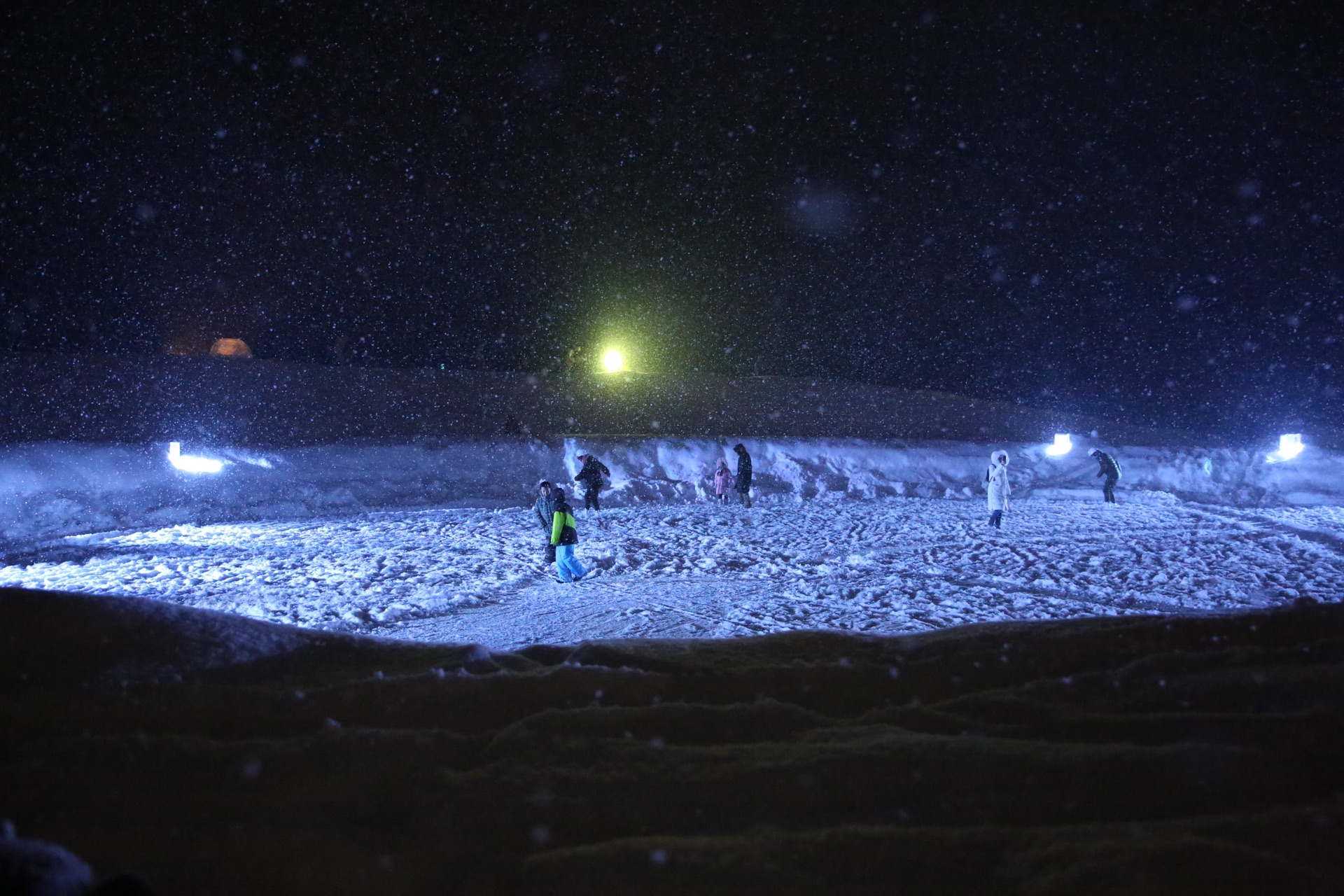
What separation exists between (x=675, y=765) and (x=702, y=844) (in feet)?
1.25

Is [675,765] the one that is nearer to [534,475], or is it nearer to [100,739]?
[100,739]

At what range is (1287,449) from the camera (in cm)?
2006

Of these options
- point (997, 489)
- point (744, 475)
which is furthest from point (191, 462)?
point (997, 489)

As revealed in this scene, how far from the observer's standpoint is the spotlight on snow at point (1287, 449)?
19.7m

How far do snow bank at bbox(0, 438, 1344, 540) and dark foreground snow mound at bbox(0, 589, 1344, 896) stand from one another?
12912mm

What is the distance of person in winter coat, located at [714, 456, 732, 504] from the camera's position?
15719 mm

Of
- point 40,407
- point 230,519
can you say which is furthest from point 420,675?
point 40,407

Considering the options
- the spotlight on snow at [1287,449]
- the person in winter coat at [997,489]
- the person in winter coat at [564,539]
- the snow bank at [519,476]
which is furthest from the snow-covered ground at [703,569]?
the spotlight on snow at [1287,449]

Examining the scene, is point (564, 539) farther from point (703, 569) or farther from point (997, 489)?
point (997, 489)

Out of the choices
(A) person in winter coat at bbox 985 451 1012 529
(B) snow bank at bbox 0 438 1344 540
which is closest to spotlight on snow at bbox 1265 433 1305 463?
(B) snow bank at bbox 0 438 1344 540

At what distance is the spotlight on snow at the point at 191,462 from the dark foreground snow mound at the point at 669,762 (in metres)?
13.6

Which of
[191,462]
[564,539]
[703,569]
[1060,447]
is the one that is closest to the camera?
[564,539]

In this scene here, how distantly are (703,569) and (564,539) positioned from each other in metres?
1.77

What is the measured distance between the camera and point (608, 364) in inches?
1113
